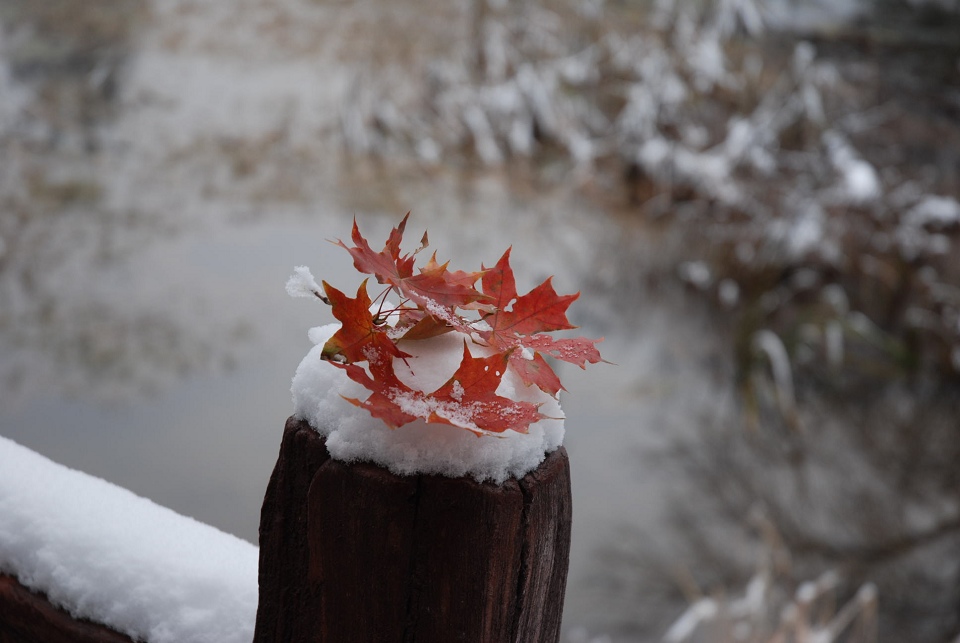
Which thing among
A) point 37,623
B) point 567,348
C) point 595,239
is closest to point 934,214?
point 595,239

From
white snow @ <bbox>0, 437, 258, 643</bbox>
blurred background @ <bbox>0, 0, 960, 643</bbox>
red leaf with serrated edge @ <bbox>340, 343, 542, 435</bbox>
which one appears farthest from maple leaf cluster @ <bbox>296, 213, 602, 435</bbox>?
blurred background @ <bbox>0, 0, 960, 643</bbox>

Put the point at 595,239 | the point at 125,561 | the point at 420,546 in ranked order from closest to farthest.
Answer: the point at 420,546
the point at 125,561
the point at 595,239

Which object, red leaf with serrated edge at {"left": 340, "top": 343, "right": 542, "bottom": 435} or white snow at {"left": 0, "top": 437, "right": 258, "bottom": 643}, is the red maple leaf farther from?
white snow at {"left": 0, "top": 437, "right": 258, "bottom": 643}

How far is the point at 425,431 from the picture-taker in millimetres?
285

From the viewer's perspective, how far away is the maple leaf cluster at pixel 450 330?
28cm

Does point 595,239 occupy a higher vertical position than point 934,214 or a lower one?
lower

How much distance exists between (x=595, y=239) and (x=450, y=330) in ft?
7.00

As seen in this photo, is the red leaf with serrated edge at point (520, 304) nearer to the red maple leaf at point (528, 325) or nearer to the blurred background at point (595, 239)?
the red maple leaf at point (528, 325)

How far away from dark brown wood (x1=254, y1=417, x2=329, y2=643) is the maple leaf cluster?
4 cm

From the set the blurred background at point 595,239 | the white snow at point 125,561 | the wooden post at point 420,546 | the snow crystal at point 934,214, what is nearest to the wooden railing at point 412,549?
the wooden post at point 420,546

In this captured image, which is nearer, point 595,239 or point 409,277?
point 409,277

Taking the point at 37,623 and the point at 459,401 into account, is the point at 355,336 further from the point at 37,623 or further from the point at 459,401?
the point at 37,623

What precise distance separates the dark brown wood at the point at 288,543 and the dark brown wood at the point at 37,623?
13 cm

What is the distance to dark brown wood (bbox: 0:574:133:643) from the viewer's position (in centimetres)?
42
